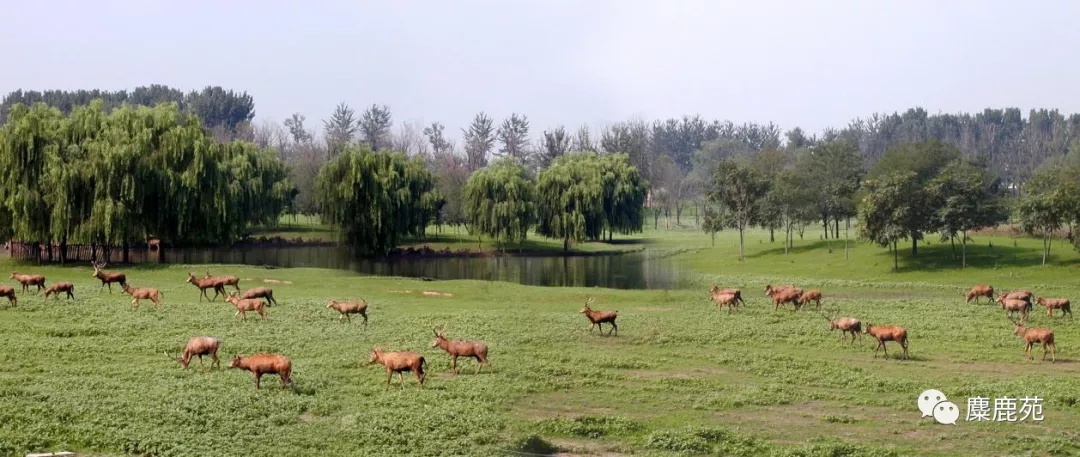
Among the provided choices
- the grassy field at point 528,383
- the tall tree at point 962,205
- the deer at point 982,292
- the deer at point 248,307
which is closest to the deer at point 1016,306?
the grassy field at point 528,383

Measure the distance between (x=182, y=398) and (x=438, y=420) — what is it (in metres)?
5.29

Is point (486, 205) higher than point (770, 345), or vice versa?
point (486, 205)

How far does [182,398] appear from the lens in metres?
20.0

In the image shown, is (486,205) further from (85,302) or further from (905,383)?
(905,383)

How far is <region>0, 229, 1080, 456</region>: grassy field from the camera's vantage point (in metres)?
18.0

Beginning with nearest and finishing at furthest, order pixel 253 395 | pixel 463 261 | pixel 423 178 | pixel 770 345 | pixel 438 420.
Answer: pixel 438 420 < pixel 253 395 < pixel 770 345 < pixel 463 261 < pixel 423 178

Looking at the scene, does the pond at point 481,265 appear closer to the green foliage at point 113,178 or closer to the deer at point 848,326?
the green foliage at point 113,178

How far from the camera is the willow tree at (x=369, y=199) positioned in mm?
69188

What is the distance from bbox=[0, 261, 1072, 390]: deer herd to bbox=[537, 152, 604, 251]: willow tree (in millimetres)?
41222

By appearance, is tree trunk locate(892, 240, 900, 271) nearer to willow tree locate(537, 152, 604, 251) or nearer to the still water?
the still water

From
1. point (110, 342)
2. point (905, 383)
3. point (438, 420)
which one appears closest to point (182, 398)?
point (438, 420)

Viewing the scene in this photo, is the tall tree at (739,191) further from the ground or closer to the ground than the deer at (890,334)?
further from the ground

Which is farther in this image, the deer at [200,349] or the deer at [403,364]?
the deer at [200,349]

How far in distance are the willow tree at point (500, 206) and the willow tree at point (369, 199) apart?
7.16 meters
